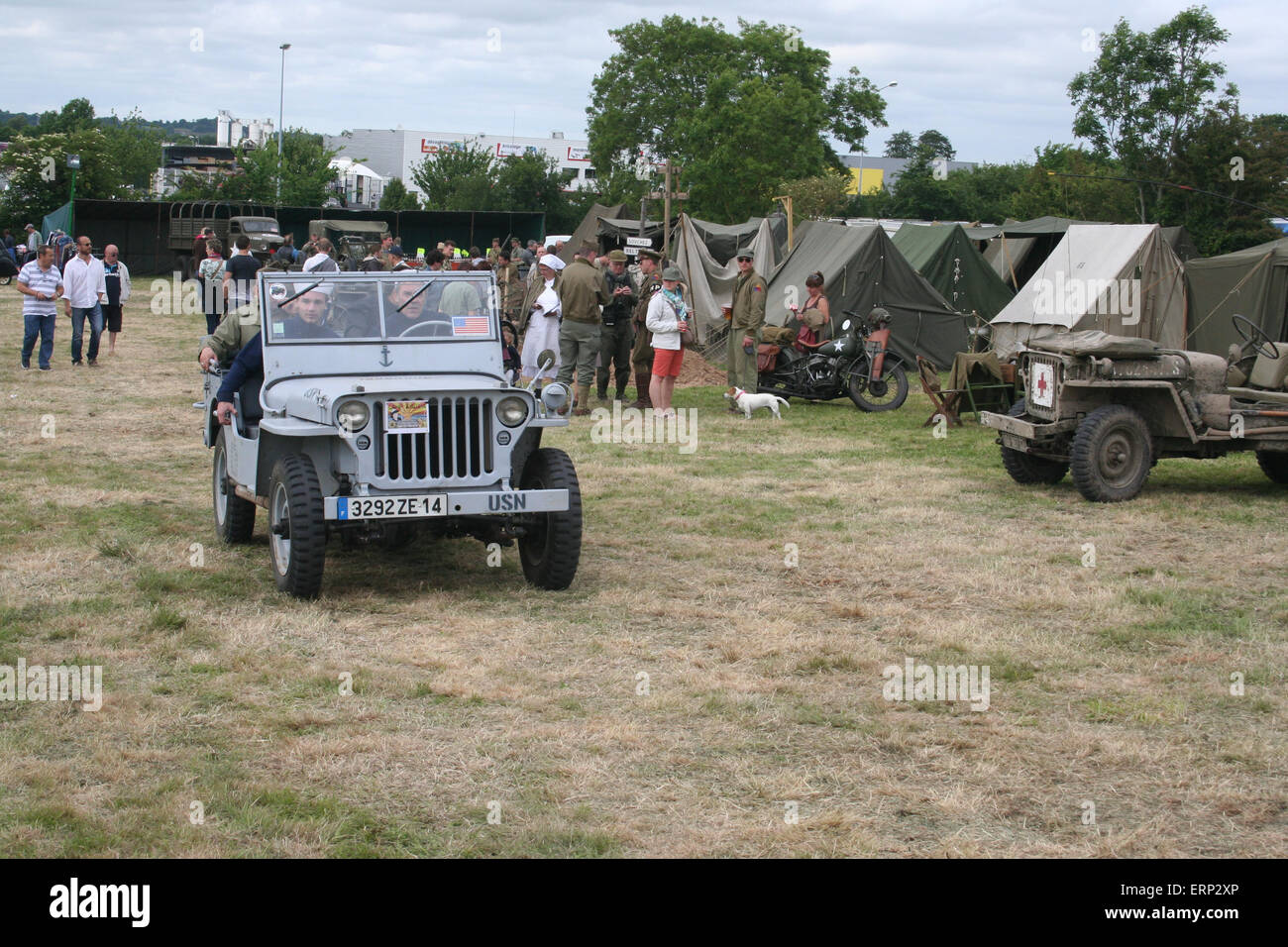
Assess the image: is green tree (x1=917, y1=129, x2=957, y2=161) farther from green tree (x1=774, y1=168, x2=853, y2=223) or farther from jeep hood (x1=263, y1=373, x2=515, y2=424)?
jeep hood (x1=263, y1=373, x2=515, y2=424)

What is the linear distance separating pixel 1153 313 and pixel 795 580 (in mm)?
11795

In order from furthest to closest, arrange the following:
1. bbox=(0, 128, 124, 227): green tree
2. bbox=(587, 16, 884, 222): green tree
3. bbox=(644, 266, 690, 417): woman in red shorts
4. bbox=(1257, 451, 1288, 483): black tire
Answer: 1. bbox=(587, 16, 884, 222): green tree
2. bbox=(0, 128, 124, 227): green tree
3. bbox=(644, 266, 690, 417): woman in red shorts
4. bbox=(1257, 451, 1288, 483): black tire

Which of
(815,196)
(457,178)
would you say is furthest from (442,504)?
(457,178)

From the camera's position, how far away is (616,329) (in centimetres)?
1525

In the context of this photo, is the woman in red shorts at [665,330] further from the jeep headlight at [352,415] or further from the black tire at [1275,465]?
the jeep headlight at [352,415]

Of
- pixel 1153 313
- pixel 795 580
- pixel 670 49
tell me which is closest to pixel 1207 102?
pixel 1153 313

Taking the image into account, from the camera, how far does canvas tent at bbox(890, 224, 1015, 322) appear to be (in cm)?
2114

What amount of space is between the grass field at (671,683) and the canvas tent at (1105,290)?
6.91m

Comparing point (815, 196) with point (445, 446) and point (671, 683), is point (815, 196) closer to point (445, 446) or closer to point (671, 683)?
point (445, 446)

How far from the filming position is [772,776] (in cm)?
486

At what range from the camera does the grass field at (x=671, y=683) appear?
4434 millimetres

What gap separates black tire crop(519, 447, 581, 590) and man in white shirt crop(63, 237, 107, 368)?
12.1 metres

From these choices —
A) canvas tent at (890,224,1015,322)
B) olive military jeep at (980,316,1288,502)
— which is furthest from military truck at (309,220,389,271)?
olive military jeep at (980,316,1288,502)
